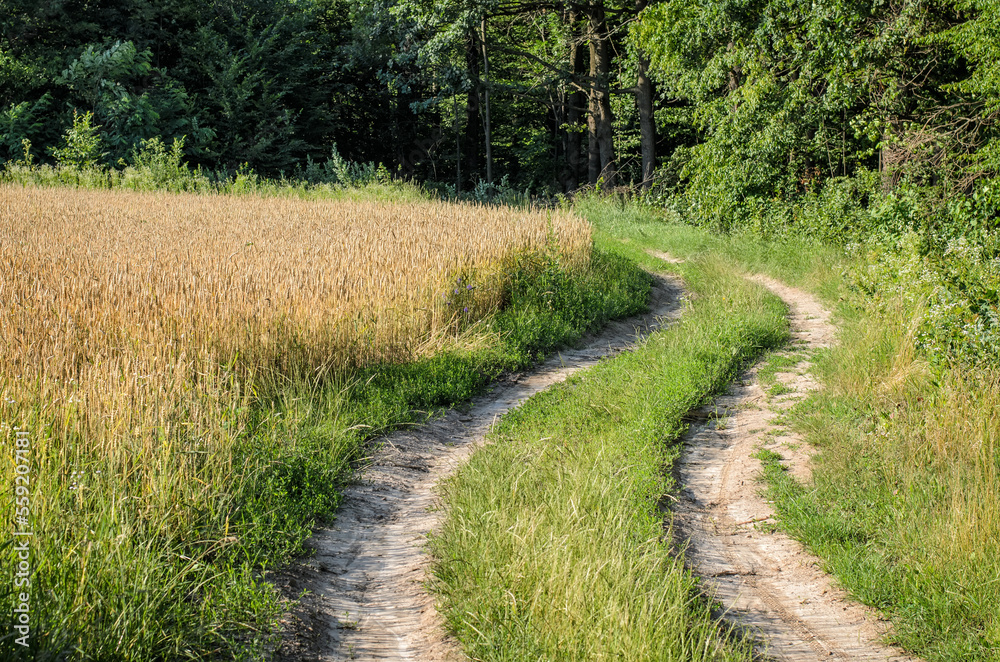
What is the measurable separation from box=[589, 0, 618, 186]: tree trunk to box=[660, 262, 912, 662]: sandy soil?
65.3 feet

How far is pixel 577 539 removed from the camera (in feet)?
14.3

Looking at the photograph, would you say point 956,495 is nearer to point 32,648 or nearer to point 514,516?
point 514,516

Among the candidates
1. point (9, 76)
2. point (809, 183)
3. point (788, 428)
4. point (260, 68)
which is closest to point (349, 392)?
point (788, 428)

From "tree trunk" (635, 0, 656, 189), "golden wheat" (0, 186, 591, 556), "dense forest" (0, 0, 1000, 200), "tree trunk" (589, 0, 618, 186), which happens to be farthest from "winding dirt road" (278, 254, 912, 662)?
"tree trunk" (589, 0, 618, 186)

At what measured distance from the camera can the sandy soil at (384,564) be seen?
4.03m

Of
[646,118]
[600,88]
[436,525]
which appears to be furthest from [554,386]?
[600,88]

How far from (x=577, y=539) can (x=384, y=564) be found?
128cm

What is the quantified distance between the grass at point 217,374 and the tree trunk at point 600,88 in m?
14.6

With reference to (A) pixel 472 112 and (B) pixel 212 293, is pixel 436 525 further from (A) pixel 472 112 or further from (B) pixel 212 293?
(A) pixel 472 112

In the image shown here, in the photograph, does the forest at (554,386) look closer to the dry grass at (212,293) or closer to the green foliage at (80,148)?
the dry grass at (212,293)

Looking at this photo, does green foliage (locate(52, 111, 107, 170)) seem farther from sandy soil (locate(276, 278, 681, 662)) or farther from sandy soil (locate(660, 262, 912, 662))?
sandy soil (locate(660, 262, 912, 662))

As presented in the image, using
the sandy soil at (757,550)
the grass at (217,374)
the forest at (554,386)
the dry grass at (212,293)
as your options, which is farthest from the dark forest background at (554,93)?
the dry grass at (212,293)

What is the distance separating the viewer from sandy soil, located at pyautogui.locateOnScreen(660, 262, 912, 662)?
4.25 meters

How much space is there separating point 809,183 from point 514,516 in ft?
53.1
